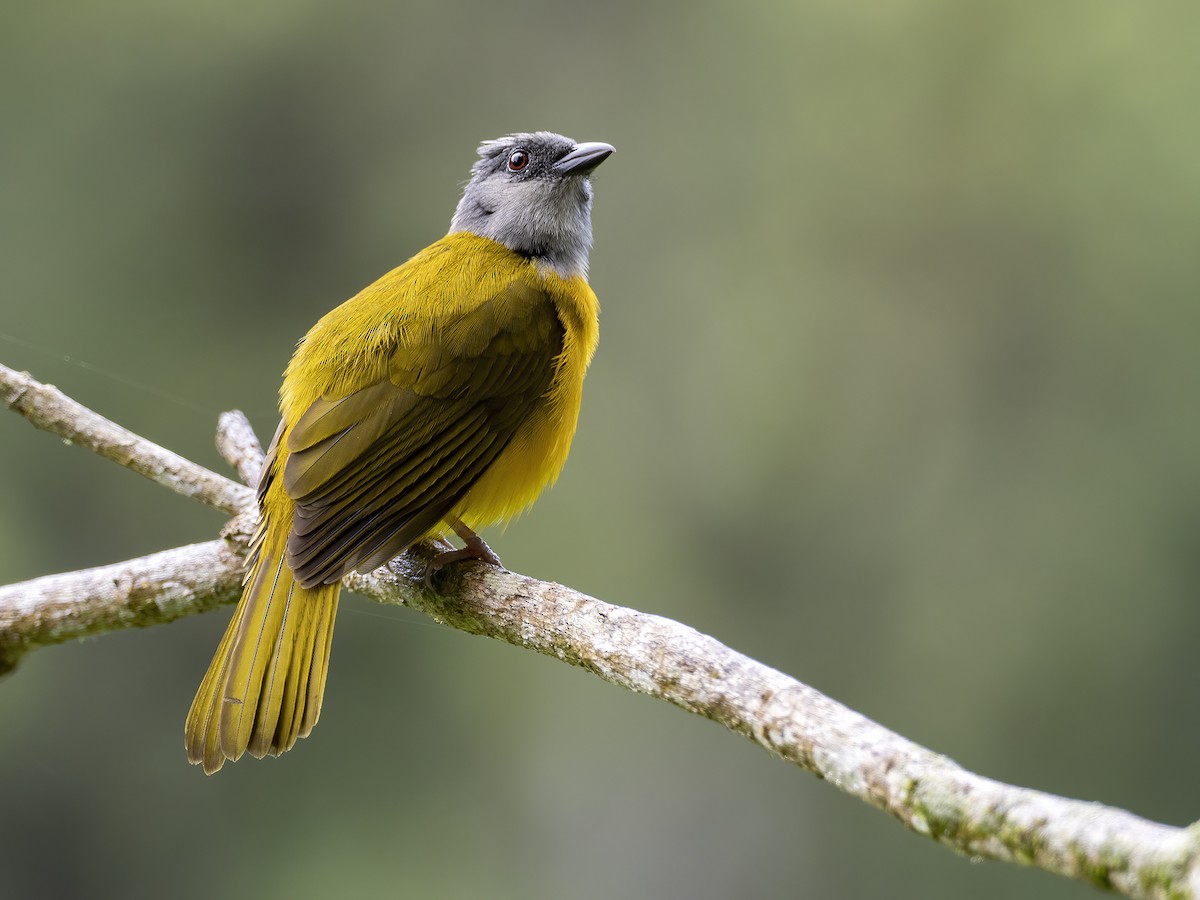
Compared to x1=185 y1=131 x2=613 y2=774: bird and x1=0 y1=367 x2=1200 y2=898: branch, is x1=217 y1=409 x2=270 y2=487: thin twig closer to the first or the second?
x1=0 y1=367 x2=1200 y2=898: branch

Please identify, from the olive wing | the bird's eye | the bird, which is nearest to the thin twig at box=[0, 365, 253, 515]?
the bird

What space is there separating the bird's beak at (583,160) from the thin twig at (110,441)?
4.92ft

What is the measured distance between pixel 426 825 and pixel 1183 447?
799cm

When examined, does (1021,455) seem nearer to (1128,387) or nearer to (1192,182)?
(1128,387)

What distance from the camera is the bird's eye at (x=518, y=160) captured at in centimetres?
458

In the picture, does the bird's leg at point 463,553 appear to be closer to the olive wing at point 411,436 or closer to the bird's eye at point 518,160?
the olive wing at point 411,436

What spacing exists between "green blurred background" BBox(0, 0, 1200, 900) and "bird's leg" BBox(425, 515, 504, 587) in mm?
7854

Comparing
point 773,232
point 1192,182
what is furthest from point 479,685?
point 1192,182

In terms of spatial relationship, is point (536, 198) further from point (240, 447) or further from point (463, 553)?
point (463, 553)

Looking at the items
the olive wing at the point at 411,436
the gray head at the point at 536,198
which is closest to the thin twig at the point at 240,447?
the olive wing at the point at 411,436

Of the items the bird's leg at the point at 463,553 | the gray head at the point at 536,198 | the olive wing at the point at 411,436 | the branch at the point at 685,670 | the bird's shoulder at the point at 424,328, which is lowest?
the branch at the point at 685,670

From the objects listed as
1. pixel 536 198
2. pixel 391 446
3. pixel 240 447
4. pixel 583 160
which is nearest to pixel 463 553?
pixel 391 446

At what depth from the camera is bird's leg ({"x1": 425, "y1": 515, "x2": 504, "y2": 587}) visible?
11.0ft

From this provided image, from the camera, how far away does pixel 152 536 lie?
37.2 feet
